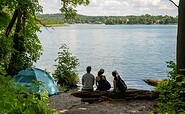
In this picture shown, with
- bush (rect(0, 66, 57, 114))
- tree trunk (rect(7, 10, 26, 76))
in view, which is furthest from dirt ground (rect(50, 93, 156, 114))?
bush (rect(0, 66, 57, 114))

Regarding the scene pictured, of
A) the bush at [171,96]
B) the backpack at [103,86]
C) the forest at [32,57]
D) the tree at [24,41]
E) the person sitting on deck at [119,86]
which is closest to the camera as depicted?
the forest at [32,57]

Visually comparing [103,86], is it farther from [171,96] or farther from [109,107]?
[171,96]

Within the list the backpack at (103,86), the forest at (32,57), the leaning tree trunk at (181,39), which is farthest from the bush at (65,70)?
the leaning tree trunk at (181,39)

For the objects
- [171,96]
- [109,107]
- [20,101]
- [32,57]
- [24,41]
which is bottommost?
[109,107]

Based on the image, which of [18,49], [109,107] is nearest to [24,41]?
[18,49]

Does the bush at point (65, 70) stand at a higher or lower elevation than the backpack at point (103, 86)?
lower

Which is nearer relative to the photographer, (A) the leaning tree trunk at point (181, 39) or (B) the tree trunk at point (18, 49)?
(A) the leaning tree trunk at point (181, 39)

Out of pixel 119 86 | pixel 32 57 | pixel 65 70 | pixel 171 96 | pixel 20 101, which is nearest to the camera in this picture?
pixel 20 101

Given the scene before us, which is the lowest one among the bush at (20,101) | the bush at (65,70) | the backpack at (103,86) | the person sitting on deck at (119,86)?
the bush at (65,70)

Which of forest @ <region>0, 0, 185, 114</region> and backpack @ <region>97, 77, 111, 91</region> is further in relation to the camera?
backpack @ <region>97, 77, 111, 91</region>

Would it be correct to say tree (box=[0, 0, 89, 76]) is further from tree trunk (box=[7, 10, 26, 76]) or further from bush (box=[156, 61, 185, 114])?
bush (box=[156, 61, 185, 114])

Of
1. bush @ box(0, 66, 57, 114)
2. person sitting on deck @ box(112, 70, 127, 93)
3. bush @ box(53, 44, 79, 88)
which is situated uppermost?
bush @ box(0, 66, 57, 114)

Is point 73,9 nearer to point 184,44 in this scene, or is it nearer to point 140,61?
point 184,44

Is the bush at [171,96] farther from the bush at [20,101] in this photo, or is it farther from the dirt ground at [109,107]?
the bush at [20,101]
